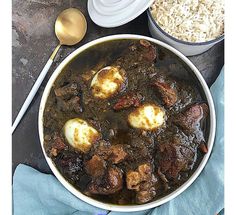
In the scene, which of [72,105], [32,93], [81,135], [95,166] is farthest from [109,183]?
[32,93]

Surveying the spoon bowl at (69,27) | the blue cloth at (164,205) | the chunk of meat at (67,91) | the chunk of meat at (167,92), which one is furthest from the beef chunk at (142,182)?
the spoon bowl at (69,27)

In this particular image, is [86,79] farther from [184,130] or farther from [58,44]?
[184,130]

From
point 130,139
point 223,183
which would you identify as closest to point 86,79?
point 130,139

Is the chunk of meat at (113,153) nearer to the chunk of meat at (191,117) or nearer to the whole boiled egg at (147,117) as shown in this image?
the whole boiled egg at (147,117)

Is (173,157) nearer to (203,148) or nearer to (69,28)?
(203,148)

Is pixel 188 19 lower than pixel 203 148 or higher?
higher
